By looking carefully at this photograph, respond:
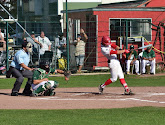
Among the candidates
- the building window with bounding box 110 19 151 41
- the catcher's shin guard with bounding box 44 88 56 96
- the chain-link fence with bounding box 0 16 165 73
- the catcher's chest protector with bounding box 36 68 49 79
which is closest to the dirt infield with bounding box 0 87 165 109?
the catcher's shin guard with bounding box 44 88 56 96

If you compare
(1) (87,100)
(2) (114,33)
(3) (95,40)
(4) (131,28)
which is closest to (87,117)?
(1) (87,100)

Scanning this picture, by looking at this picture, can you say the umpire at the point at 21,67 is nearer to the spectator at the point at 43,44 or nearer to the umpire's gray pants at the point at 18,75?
the umpire's gray pants at the point at 18,75

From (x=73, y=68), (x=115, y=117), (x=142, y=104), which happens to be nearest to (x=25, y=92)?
(x=142, y=104)

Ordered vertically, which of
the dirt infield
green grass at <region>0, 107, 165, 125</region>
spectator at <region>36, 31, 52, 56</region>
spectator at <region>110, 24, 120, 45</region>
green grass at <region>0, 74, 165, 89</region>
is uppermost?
spectator at <region>110, 24, 120, 45</region>

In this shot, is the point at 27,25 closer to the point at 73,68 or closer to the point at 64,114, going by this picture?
the point at 73,68

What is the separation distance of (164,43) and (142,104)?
13867 millimetres

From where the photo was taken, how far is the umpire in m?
14.6

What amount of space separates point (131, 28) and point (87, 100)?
12.2 m

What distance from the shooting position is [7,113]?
11.0 m

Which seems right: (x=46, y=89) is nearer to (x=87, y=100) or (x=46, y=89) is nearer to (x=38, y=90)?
(x=38, y=90)

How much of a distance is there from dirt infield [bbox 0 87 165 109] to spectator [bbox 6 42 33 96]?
1.26 feet

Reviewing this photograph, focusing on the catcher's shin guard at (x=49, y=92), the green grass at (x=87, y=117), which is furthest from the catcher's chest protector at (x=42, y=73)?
the green grass at (x=87, y=117)

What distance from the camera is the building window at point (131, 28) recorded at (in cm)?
2467

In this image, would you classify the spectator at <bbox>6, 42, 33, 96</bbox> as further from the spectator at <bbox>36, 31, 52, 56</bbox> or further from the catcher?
the spectator at <bbox>36, 31, 52, 56</bbox>
